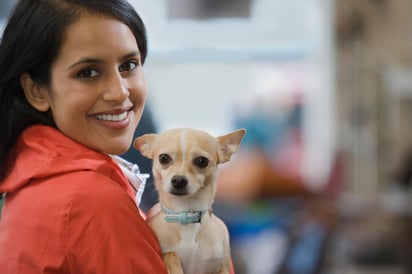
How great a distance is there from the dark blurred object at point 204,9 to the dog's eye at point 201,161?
4341mm

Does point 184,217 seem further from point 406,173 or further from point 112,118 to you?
point 406,173

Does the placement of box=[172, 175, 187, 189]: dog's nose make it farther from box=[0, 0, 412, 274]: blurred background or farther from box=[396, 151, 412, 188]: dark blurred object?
box=[396, 151, 412, 188]: dark blurred object

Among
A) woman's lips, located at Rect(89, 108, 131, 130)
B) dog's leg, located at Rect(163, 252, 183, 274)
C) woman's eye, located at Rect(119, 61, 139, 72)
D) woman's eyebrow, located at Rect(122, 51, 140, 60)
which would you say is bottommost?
dog's leg, located at Rect(163, 252, 183, 274)

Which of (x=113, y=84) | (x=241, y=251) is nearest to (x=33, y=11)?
(x=113, y=84)

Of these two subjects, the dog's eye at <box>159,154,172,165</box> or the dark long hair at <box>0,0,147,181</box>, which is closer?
the dog's eye at <box>159,154,172,165</box>

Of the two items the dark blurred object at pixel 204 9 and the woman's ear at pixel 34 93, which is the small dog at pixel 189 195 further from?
the dark blurred object at pixel 204 9

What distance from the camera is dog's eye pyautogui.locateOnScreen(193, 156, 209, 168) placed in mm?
1134

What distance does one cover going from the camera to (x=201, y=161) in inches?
44.8

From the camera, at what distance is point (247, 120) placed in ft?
18.8

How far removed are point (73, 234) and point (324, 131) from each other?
5.41 metres

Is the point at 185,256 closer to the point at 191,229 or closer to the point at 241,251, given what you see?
the point at 191,229

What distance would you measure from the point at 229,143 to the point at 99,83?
0.25 metres

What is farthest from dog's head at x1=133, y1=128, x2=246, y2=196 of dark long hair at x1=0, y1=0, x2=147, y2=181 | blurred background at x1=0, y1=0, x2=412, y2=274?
blurred background at x1=0, y1=0, x2=412, y2=274

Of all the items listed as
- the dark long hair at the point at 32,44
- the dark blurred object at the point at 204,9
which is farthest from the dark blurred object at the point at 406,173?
the dark long hair at the point at 32,44
